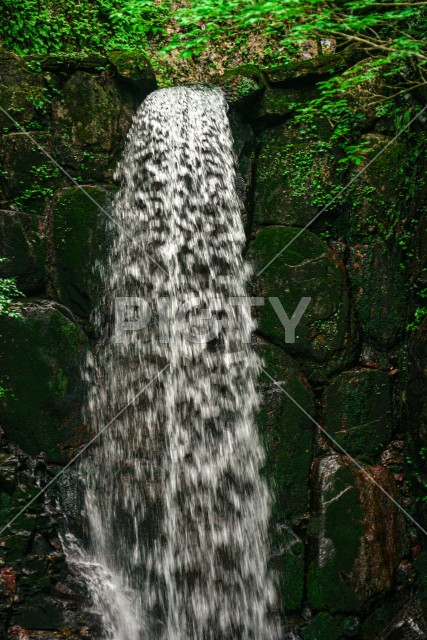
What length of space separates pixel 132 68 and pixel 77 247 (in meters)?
1.63

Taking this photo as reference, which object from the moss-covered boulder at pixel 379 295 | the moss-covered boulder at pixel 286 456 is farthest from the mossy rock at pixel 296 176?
the moss-covered boulder at pixel 286 456

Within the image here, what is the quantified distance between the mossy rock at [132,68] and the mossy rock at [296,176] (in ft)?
3.97

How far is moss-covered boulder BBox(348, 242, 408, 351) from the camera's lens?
13.5 feet

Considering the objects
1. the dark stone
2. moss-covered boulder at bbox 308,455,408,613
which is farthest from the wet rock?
the dark stone

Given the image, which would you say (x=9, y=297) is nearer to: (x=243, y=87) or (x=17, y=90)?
(x=17, y=90)

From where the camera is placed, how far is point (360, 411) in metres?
4.02

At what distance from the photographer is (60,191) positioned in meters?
4.21

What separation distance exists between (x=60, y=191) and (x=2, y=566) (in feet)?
9.04

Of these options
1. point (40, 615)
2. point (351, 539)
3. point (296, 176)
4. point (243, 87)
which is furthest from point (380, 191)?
point (40, 615)

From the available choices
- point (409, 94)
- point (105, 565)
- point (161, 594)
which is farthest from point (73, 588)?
point (409, 94)

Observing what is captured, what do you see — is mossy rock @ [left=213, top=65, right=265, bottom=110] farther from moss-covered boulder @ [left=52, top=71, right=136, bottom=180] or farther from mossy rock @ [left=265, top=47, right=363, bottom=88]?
moss-covered boulder @ [left=52, top=71, right=136, bottom=180]

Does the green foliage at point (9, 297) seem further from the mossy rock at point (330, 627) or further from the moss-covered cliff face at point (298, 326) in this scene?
the mossy rock at point (330, 627)

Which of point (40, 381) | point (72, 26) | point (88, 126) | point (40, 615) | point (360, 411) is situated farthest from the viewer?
point (72, 26)

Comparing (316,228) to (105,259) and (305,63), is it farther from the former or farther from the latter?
(105,259)
